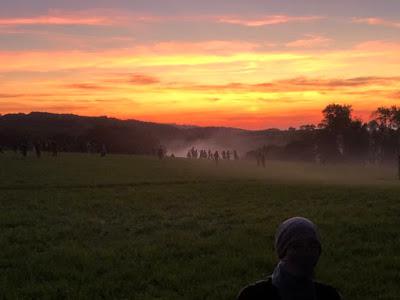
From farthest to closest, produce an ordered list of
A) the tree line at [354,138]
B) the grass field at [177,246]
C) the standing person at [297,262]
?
the tree line at [354,138] → the grass field at [177,246] → the standing person at [297,262]

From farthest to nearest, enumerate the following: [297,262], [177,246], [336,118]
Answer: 1. [336,118]
2. [177,246]
3. [297,262]

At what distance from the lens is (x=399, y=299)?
10.4 metres

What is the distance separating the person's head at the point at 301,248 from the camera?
167 inches

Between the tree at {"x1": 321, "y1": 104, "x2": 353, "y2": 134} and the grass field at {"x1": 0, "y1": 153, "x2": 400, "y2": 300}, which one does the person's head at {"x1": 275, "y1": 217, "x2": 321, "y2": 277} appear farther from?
the tree at {"x1": 321, "y1": 104, "x2": 353, "y2": 134}

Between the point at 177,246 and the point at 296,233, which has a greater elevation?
the point at 296,233

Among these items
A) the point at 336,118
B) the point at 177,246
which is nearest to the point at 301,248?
the point at 177,246

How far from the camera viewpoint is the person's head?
13.9ft

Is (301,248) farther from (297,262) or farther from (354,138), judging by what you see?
(354,138)

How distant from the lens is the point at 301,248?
4254 mm

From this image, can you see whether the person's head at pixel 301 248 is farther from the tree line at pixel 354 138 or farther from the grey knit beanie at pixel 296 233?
the tree line at pixel 354 138

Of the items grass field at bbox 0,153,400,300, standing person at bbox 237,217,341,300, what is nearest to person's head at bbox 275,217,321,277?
standing person at bbox 237,217,341,300

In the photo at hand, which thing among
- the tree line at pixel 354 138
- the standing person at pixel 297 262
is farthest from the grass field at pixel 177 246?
the tree line at pixel 354 138

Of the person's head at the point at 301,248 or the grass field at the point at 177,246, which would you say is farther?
the grass field at the point at 177,246

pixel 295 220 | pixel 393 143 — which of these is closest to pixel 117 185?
pixel 295 220
